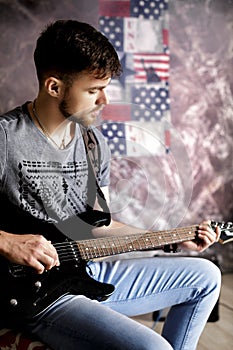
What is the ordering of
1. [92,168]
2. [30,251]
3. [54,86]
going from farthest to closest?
[92,168] < [54,86] < [30,251]

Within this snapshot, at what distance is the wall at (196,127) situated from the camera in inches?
115

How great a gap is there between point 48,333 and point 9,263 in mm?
209

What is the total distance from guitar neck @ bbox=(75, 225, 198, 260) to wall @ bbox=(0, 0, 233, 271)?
3.65 ft

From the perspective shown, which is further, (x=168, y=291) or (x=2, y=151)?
(x=168, y=291)

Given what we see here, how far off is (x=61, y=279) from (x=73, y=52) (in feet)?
2.18

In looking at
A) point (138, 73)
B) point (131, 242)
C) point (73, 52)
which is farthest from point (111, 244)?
point (138, 73)

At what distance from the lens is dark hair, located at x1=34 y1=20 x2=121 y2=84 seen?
1463 mm

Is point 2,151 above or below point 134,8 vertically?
below

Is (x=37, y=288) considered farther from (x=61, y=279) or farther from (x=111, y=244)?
(x=111, y=244)

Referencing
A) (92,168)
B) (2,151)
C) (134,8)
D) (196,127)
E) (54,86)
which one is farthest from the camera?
(196,127)

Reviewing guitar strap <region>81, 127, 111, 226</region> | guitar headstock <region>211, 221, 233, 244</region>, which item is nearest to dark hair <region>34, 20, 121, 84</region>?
guitar strap <region>81, 127, 111, 226</region>

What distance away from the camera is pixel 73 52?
146 cm

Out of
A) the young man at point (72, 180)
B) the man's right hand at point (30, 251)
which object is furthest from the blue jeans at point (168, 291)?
the man's right hand at point (30, 251)

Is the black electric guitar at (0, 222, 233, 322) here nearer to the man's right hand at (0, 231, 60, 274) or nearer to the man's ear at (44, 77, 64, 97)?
the man's right hand at (0, 231, 60, 274)
